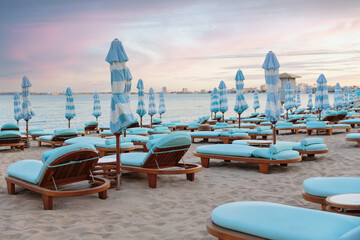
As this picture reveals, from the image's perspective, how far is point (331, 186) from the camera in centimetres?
353

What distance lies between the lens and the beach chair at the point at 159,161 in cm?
531

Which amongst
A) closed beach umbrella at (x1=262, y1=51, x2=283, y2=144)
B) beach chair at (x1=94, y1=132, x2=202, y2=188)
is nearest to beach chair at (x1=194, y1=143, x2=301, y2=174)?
beach chair at (x1=94, y1=132, x2=202, y2=188)

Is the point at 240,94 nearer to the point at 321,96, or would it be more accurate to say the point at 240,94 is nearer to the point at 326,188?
the point at 321,96

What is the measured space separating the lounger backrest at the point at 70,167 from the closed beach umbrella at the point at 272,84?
4.64 meters

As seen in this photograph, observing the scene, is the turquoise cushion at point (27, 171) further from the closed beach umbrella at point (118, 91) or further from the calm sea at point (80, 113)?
the calm sea at point (80, 113)

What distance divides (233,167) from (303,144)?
1.75m

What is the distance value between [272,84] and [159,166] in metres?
3.68

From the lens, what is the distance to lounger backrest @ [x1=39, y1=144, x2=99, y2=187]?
167 inches

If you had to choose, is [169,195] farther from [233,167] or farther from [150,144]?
[233,167]

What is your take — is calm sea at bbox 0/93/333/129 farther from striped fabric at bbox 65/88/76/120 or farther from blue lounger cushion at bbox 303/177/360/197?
blue lounger cushion at bbox 303/177/360/197

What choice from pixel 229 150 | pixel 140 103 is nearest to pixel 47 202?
pixel 229 150

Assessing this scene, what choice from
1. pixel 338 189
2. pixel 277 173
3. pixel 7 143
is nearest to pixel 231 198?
pixel 338 189

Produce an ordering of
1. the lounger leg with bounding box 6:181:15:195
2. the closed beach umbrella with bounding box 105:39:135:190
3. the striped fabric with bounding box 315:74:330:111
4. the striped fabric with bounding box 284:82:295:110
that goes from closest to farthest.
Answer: the lounger leg with bounding box 6:181:15:195 → the closed beach umbrella with bounding box 105:39:135:190 → the striped fabric with bounding box 315:74:330:111 → the striped fabric with bounding box 284:82:295:110

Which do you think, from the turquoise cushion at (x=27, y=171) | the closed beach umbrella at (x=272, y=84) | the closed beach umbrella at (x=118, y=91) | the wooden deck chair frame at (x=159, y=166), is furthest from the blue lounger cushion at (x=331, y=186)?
the closed beach umbrella at (x=272, y=84)
